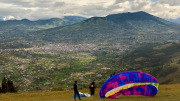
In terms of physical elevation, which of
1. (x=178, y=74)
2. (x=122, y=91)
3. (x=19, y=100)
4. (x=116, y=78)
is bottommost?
(x=178, y=74)

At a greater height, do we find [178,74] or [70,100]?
[70,100]

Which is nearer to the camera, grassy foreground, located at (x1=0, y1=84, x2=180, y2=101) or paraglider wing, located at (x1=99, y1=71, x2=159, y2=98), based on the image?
paraglider wing, located at (x1=99, y1=71, x2=159, y2=98)

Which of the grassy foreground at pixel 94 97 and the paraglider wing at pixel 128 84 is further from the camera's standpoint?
the grassy foreground at pixel 94 97

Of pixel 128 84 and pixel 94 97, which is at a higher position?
pixel 128 84

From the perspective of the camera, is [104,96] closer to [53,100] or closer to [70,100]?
[70,100]

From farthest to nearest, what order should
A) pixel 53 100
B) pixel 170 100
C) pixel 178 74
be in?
1. pixel 178 74
2. pixel 53 100
3. pixel 170 100

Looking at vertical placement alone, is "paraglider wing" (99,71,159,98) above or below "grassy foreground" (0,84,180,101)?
above

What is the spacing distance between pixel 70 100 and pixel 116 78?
12299 mm

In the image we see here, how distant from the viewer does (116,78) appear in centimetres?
3578

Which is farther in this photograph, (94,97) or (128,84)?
(94,97)

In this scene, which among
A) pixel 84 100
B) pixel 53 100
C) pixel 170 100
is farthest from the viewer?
pixel 53 100

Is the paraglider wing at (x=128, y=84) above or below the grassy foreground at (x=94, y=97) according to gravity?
above

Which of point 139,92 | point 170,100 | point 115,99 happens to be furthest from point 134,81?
point 170,100

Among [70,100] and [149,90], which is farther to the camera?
[70,100]
